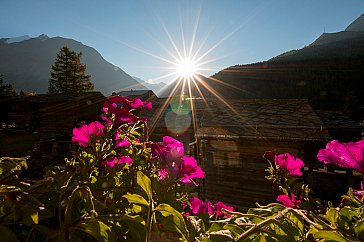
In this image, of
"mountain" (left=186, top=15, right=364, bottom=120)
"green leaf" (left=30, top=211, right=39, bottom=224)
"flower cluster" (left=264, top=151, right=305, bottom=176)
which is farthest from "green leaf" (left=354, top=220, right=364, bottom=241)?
"mountain" (left=186, top=15, right=364, bottom=120)

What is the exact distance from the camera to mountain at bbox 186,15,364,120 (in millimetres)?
39562

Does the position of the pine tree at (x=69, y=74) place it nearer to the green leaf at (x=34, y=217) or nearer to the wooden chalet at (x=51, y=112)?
the wooden chalet at (x=51, y=112)

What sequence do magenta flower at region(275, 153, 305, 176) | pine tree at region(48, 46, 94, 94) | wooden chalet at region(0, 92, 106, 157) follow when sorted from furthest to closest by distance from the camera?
pine tree at region(48, 46, 94, 94) → wooden chalet at region(0, 92, 106, 157) → magenta flower at region(275, 153, 305, 176)

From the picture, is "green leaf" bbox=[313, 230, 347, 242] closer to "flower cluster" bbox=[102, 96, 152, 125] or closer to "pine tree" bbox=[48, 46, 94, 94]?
"flower cluster" bbox=[102, 96, 152, 125]

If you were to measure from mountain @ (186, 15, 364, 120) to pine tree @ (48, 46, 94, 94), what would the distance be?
2608 centimetres

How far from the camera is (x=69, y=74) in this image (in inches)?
1494

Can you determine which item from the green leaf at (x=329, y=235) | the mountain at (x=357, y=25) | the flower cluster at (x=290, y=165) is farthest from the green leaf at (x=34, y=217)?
the mountain at (x=357, y=25)

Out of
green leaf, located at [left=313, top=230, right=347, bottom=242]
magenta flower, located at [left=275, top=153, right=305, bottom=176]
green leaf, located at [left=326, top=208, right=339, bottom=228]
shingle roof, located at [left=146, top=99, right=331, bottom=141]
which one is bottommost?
shingle roof, located at [left=146, top=99, right=331, bottom=141]

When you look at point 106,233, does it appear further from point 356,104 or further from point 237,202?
point 356,104

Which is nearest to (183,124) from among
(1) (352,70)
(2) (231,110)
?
(2) (231,110)

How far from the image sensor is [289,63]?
5372cm

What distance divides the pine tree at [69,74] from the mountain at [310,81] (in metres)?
26.1

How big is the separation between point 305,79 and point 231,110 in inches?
1774

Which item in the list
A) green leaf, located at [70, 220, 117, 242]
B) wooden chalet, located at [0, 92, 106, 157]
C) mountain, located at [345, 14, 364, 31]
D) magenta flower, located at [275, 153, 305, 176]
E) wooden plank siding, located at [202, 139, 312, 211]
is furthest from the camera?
mountain, located at [345, 14, 364, 31]
